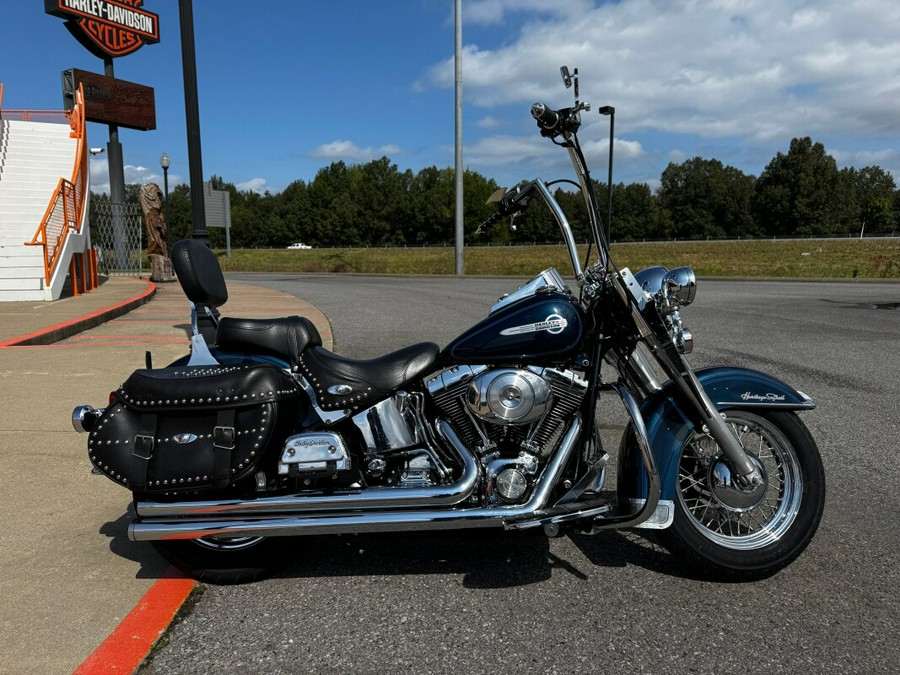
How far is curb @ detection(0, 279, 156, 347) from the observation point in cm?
804

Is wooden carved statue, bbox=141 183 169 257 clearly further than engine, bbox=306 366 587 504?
Yes

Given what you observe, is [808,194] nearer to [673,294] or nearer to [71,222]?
[71,222]

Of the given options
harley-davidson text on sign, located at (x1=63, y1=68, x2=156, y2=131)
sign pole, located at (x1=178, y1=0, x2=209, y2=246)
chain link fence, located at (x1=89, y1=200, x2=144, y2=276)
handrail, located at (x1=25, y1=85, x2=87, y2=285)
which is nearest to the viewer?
sign pole, located at (x1=178, y1=0, x2=209, y2=246)

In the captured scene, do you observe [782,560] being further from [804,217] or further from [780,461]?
[804,217]

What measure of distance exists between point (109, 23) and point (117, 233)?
1215 cm

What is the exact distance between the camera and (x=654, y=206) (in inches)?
3826

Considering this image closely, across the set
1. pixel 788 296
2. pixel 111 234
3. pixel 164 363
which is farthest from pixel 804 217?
pixel 164 363

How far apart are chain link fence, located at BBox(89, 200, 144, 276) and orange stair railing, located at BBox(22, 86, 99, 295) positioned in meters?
3.25

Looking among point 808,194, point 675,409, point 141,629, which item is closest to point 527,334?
point 675,409

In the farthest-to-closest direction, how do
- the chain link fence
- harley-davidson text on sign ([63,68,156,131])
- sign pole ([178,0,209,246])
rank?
harley-davidson text on sign ([63,68,156,131]) < the chain link fence < sign pole ([178,0,209,246])

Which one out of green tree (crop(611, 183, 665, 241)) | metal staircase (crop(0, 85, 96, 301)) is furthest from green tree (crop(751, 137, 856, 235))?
metal staircase (crop(0, 85, 96, 301))

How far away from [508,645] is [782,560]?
4.27ft

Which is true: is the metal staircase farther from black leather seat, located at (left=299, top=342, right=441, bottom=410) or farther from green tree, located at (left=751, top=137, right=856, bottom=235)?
green tree, located at (left=751, top=137, right=856, bottom=235)

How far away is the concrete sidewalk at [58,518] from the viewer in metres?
2.55
